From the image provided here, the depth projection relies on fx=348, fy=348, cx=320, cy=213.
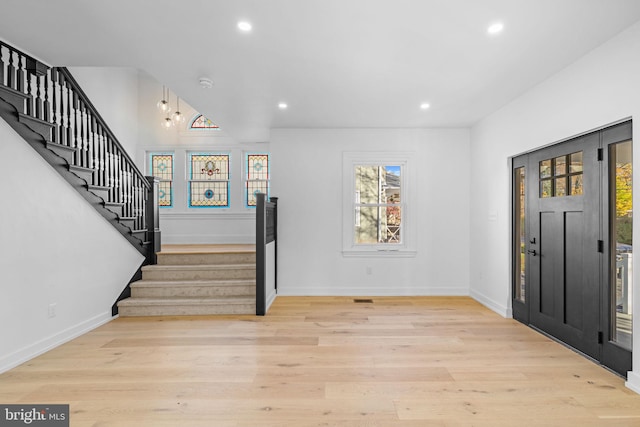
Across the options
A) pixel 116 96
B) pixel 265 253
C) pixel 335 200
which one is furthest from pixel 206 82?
pixel 116 96

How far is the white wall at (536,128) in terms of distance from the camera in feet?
8.45

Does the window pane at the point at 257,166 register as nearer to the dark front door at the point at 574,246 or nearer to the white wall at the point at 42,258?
the white wall at the point at 42,258

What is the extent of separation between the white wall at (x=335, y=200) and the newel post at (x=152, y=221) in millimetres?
1793

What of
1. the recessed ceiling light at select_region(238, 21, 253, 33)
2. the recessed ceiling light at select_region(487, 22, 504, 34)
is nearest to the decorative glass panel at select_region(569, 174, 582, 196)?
the recessed ceiling light at select_region(487, 22, 504, 34)

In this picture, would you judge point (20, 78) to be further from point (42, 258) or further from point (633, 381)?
point (633, 381)

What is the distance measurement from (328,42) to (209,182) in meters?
5.26

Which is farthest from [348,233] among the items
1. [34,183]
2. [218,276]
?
[34,183]

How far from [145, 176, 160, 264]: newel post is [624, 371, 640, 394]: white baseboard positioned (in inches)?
210

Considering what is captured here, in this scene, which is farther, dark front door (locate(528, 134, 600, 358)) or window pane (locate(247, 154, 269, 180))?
window pane (locate(247, 154, 269, 180))

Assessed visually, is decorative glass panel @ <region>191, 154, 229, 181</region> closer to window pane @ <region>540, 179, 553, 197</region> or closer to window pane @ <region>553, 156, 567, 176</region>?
window pane @ <region>540, 179, 553, 197</region>

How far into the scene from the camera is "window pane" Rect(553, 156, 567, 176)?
3.41 m

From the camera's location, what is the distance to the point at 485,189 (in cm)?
487

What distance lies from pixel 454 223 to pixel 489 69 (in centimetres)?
268

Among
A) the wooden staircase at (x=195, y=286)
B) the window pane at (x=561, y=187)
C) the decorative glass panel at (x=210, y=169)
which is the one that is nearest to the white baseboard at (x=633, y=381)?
the window pane at (x=561, y=187)
